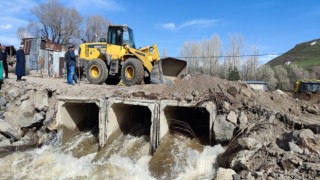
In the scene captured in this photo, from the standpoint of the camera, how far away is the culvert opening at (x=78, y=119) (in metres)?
12.7

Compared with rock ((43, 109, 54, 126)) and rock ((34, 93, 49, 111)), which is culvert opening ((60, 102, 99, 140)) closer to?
rock ((43, 109, 54, 126))

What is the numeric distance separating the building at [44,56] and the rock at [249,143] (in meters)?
23.2

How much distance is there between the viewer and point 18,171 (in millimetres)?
9328

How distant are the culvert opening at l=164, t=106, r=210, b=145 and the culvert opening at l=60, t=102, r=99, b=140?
121 inches

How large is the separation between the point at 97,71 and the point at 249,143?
27.1 feet

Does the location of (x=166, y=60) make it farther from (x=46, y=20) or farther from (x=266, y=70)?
(x=46, y=20)

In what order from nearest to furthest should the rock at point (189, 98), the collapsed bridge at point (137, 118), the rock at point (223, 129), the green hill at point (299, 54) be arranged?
the rock at point (223, 129)
the rock at point (189, 98)
the collapsed bridge at point (137, 118)
the green hill at point (299, 54)

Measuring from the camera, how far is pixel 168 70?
1296cm

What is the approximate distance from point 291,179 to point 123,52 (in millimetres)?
8653

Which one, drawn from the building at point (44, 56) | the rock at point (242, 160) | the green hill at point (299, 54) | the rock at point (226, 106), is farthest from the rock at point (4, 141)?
the green hill at point (299, 54)

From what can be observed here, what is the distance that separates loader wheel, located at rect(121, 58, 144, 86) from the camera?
12.3m

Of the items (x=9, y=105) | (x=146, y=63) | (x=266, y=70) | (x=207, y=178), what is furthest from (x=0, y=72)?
(x=266, y=70)

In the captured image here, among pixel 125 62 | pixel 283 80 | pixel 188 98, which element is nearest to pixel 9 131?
pixel 125 62

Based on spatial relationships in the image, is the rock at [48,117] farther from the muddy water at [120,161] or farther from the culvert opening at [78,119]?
the muddy water at [120,161]
